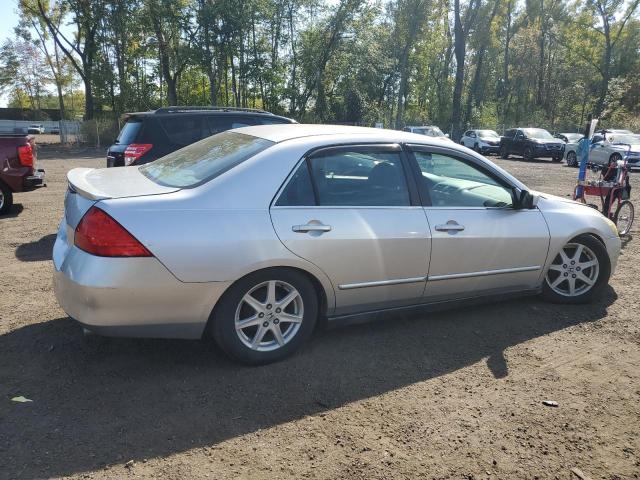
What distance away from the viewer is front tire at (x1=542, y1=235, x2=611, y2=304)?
477 centimetres

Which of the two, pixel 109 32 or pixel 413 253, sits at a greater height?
pixel 109 32

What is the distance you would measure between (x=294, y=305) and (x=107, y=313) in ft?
3.94

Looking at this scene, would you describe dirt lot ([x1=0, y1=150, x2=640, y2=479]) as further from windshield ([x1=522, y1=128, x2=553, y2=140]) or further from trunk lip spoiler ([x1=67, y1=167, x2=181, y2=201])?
windshield ([x1=522, y1=128, x2=553, y2=140])

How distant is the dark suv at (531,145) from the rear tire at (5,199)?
24.7 m

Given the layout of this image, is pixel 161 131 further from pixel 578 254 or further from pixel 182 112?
pixel 578 254

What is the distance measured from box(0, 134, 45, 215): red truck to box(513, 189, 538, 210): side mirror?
753cm

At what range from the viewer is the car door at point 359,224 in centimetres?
349

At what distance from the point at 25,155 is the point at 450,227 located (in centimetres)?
737

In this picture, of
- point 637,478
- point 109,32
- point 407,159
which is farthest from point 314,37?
point 637,478

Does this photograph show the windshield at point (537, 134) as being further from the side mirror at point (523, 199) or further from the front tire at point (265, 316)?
the front tire at point (265, 316)

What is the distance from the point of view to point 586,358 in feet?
12.5

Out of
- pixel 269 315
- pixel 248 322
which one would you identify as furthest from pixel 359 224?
pixel 248 322

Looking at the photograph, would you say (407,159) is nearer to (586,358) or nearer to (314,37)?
(586,358)

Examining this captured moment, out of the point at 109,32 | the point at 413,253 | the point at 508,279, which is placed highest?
the point at 109,32
